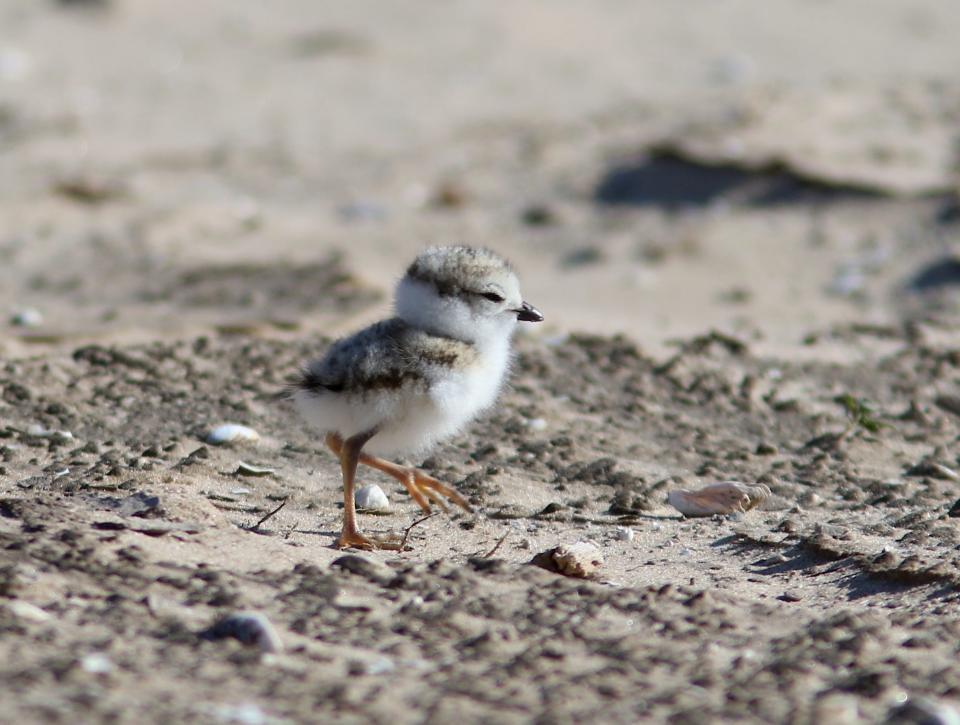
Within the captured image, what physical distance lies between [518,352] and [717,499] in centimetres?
186

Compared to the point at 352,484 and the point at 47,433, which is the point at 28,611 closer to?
the point at 352,484

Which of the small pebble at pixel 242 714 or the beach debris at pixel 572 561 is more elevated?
the small pebble at pixel 242 714

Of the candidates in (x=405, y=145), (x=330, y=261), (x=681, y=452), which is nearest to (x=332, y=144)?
(x=405, y=145)

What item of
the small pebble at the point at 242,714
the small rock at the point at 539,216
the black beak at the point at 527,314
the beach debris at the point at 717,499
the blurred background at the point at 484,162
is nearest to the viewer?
the small pebble at the point at 242,714

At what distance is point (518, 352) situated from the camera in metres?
6.39

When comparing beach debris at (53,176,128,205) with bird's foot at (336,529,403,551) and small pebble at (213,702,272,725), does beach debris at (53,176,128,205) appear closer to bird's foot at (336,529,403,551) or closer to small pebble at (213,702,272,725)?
bird's foot at (336,529,403,551)

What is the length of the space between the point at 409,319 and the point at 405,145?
6.30 m

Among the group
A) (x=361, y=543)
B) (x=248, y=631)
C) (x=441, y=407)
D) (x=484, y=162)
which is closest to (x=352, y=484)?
(x=361, y=543)

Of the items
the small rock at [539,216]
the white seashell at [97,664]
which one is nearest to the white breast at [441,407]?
the white seashell at [97,664]

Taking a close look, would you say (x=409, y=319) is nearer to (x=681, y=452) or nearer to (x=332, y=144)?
(x=681, y=452)

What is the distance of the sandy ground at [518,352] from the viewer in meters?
3.32

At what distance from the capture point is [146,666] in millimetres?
3102

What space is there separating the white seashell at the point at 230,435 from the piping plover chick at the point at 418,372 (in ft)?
2.04

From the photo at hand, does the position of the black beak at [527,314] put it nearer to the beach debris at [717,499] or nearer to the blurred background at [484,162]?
the beach debris at [717,499]
